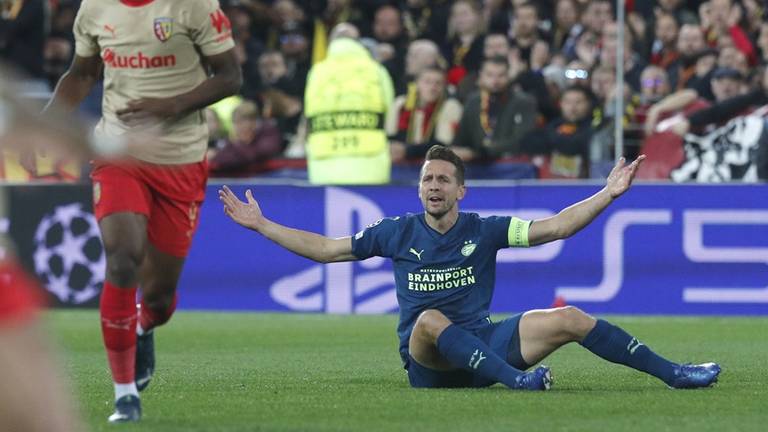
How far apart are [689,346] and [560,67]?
6.90 meters

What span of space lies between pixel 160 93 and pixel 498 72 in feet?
28.6

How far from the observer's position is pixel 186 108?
8039 millimetres

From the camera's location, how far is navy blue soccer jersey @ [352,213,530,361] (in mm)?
8727

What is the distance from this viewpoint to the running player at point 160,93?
26.2ft

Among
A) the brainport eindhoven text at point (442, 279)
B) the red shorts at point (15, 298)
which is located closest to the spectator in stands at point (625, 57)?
the brainport eindhoven text at point (442, 279)

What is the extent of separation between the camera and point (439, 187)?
873 centimetres

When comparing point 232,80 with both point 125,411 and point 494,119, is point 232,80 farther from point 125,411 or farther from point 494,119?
point 494,119

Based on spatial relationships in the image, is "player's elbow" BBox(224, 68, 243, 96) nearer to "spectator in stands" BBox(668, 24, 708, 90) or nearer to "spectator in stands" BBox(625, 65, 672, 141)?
"spectator in stands" BBox(625, 65, 672, 141)

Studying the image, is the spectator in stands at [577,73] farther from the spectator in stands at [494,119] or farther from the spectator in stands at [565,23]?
the spectator in stands at [565,23]

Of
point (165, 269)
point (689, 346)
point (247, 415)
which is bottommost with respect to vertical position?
point (689, 346)

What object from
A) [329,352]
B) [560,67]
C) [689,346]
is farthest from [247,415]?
[560,67]

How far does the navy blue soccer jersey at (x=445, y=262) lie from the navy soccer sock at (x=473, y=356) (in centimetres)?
33

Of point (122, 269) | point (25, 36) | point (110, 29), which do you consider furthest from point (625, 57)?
point (122, 269)

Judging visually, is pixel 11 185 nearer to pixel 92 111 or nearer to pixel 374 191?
pixel 92 111
